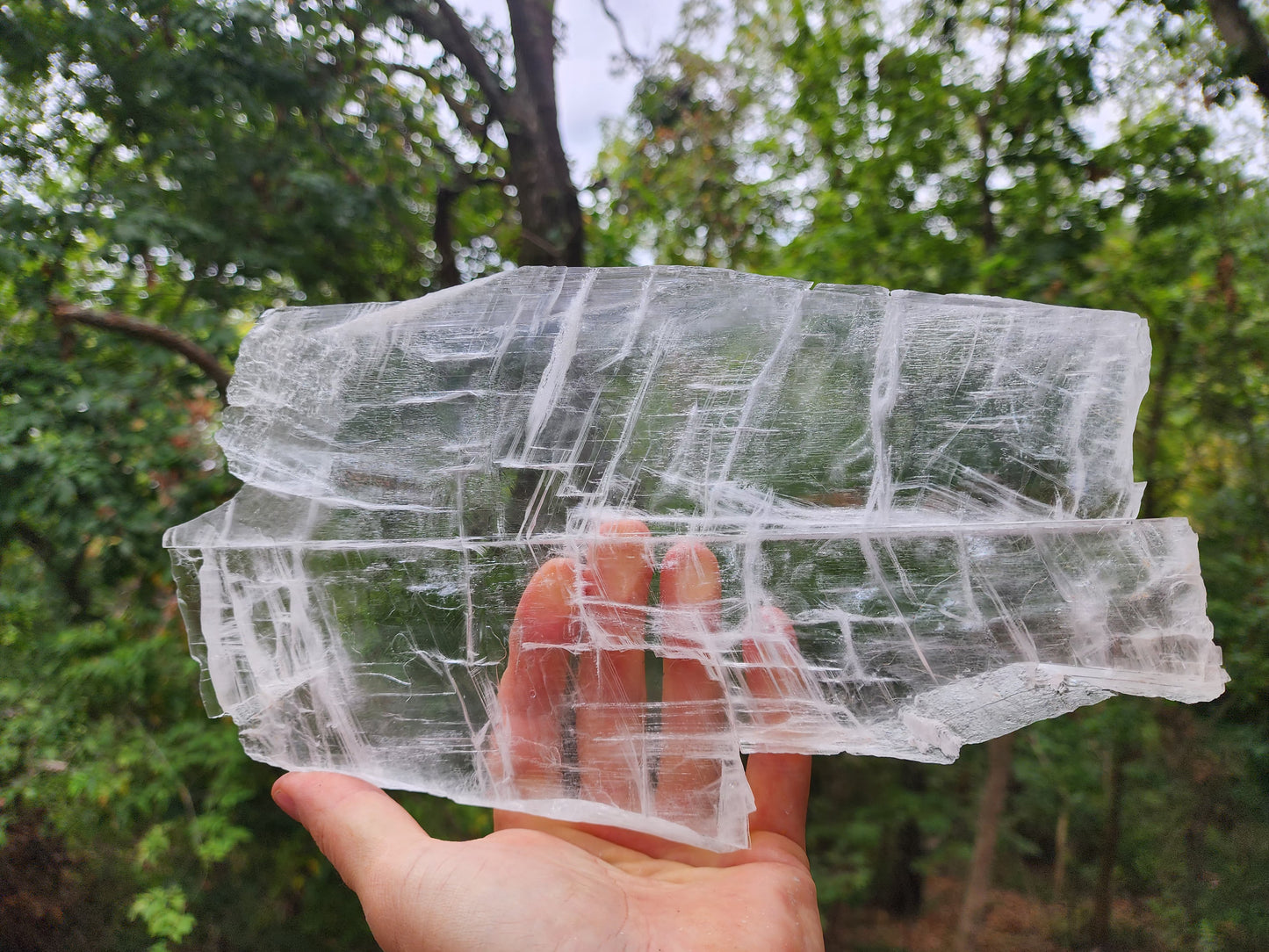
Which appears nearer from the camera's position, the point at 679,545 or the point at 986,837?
the point at 679,545

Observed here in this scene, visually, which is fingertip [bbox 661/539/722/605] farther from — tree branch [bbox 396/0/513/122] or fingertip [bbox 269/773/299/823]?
tree branch [bbox 396/0/513/122]

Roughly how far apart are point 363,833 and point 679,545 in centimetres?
85

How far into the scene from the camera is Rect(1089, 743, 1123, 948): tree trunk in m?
3.59

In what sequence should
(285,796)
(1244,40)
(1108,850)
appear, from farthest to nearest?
(1108,850) < (1244,40) < (285,796)

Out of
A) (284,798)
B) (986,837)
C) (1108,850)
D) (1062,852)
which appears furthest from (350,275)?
(1062,852)

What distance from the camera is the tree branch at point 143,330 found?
7.38 ft

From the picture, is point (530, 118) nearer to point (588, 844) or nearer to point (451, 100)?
point (451, 100)

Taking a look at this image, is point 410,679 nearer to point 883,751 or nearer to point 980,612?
point 883,751

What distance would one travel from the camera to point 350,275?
293 cm

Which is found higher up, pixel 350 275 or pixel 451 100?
pixel 451 100

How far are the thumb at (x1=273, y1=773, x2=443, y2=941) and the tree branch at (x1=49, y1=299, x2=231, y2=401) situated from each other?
149cm

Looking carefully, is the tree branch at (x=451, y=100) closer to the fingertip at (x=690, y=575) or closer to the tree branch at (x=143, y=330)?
the tree branch at (x=143, y=330)

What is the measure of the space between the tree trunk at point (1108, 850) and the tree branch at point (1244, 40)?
309 cm

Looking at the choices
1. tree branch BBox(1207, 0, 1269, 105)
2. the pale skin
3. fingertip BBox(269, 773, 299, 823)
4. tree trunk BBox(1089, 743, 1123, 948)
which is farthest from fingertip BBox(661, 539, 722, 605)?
tree trunk BBox(1089, 743, 1123, 948)
